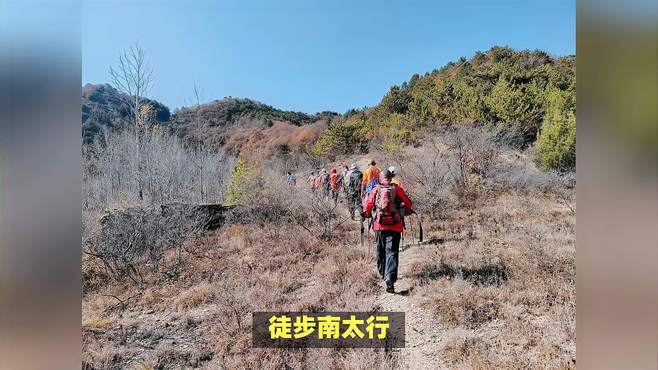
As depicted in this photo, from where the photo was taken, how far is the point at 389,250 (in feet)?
11.1

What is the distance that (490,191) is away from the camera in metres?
7.88

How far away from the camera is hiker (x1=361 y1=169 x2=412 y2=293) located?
328cm

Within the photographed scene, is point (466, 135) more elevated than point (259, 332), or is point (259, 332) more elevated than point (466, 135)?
point (466, 135)

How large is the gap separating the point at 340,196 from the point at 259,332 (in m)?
4.23

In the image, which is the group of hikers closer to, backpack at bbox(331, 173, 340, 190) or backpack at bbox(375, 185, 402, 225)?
backpack at bbox(375, 185, 402, 225)

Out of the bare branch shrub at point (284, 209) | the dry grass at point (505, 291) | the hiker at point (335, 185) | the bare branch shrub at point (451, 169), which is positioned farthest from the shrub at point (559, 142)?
the bare branch shrub at point (284, 209)

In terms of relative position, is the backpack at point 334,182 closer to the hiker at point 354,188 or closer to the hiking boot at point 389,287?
the hiker at point 354,188

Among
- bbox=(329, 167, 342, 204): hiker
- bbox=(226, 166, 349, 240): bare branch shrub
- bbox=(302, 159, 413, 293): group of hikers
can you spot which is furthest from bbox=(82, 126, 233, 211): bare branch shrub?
bbox=(302, 159, 413, 293): group of hikers

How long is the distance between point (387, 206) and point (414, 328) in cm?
133

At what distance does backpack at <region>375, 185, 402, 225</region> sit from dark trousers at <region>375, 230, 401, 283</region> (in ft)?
0.51

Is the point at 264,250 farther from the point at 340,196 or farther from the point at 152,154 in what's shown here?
the point at 152,154
